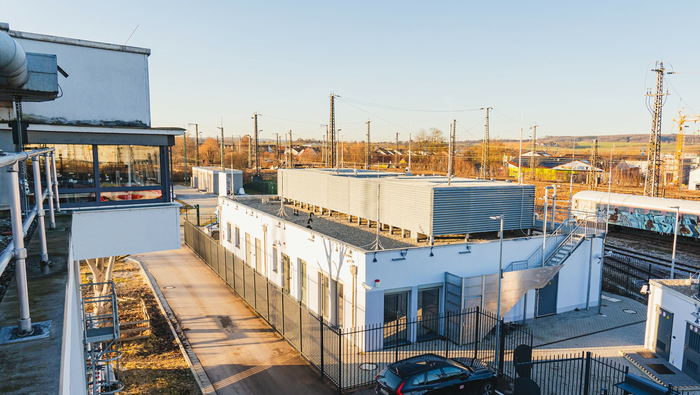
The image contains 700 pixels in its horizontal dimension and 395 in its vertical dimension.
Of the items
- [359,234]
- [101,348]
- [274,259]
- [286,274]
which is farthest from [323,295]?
[101,348]

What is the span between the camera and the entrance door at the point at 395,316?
14672mm

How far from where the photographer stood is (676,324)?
13.7 meters

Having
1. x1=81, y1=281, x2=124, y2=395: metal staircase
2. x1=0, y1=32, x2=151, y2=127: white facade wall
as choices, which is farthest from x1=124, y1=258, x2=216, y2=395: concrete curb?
x1=0, y1=32, x2=151, y2=127: white facade wall

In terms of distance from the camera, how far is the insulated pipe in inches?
162

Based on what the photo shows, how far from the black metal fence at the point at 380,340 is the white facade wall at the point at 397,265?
0.71 meters

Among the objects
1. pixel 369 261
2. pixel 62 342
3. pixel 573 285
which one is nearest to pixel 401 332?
pixel 369 261

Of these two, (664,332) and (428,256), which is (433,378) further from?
(664,332)

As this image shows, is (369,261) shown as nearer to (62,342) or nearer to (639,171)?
(62,342)

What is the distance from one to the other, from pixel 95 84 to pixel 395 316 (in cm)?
1108

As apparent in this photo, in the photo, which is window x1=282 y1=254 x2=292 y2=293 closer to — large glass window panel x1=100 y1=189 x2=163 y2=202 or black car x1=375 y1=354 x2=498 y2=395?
large glass window panel x1=100 y1=189 x2=163 y2=202

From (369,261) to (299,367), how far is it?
3855 millimetres

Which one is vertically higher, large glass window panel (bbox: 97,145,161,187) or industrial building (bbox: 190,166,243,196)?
large glass window panel (bbox: 97,145,161,187)

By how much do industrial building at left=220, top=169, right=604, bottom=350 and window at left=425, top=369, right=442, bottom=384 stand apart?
3500mm

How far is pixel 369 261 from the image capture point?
13828 millimetres
